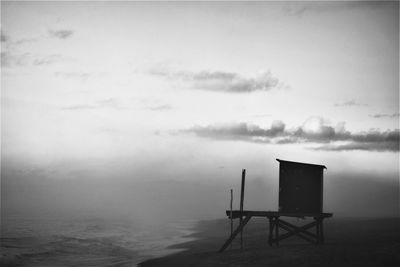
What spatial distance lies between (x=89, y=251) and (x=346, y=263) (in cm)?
2788

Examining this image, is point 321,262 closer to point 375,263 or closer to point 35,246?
point 375,263

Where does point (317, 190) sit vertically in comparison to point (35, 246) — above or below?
above

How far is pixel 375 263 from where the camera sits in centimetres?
1861

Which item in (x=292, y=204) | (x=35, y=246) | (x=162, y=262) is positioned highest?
(x=292, y=204)

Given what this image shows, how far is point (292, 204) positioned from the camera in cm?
2638

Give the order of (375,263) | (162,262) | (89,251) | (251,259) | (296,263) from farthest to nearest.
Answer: (89,251) → (162,262) → (251,259) → (296,263) → (375,263)

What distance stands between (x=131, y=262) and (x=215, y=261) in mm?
9542

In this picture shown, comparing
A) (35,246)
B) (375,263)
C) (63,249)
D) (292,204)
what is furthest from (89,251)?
(375,263)

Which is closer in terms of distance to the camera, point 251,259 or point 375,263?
point 375,263

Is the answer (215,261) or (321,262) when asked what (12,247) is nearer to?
(215,261)

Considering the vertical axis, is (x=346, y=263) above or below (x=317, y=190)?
below

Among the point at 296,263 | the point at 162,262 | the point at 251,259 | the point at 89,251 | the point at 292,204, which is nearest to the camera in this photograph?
the point at 296,263

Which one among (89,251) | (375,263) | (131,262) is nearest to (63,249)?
(89,251)

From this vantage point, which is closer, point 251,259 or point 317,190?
point 251,259
